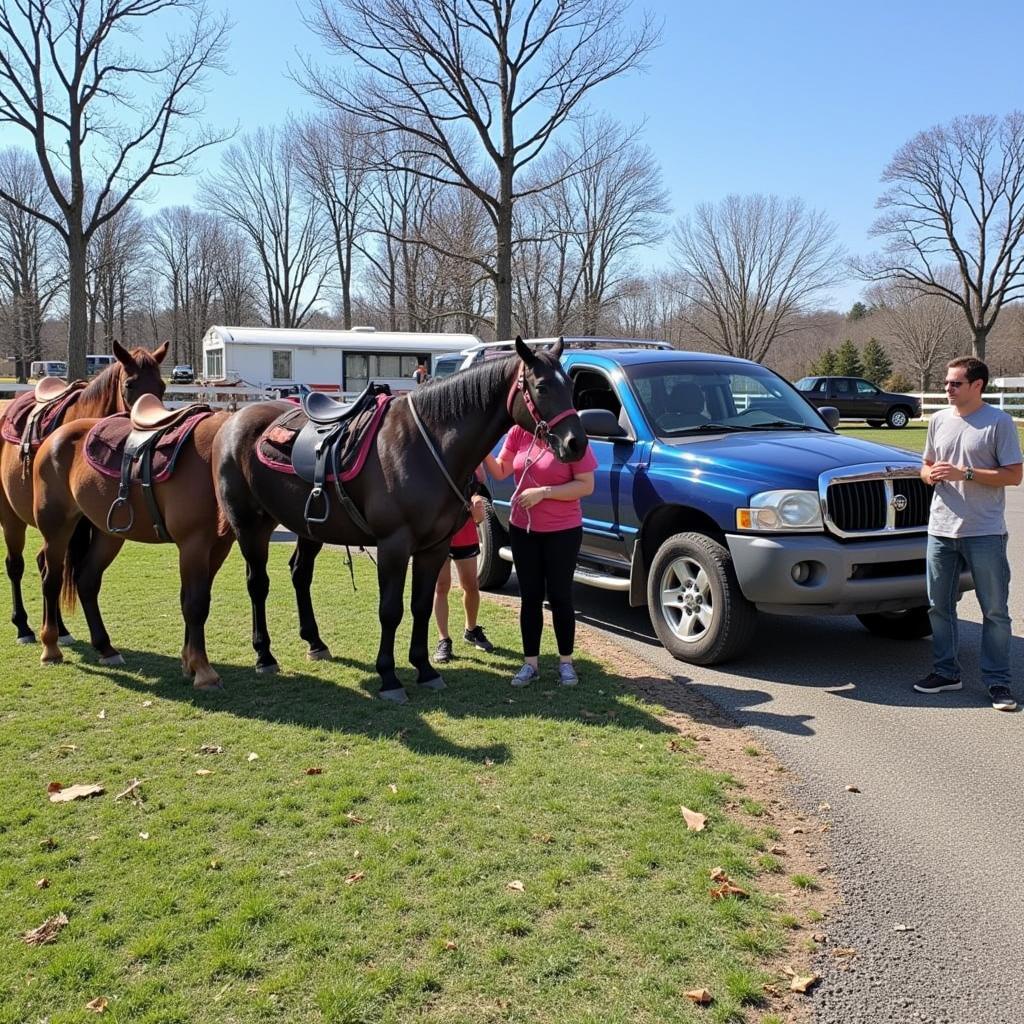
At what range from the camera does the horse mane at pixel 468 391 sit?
523 centimetres

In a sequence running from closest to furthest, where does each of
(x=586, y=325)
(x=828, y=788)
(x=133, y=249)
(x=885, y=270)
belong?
(x=828, y=788), (x=885, y=270), (x=586, y=325), (x=133, y=249)

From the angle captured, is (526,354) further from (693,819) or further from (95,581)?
(95,581)

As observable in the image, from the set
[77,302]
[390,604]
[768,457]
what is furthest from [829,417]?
[77,302]

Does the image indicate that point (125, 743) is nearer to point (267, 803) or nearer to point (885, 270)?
point (267, 803)

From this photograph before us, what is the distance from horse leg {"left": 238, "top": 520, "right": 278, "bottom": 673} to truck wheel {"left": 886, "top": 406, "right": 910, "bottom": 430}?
110 ft

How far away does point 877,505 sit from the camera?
19.2ft

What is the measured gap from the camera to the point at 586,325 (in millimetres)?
50375

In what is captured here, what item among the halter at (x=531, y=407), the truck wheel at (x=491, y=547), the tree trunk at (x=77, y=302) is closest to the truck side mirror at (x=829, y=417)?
the truck wheel at (x=491, y=547)

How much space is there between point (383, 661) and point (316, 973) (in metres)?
2.63

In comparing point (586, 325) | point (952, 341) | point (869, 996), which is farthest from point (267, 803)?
point (952, 341)

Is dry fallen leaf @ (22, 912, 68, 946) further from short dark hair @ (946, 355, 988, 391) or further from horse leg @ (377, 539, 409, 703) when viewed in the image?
short dark hair @ (946, 355, 988, 391)

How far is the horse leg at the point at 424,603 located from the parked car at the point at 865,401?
32.0 metres

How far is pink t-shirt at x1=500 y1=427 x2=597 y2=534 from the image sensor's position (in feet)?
18.1

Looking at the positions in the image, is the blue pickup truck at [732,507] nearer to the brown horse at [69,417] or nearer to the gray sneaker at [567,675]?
the gray sneaker at [567,675]
